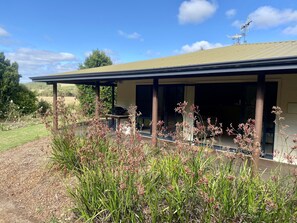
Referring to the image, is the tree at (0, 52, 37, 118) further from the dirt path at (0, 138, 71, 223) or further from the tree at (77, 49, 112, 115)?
the dirt path at (0, 138, 71, 223)

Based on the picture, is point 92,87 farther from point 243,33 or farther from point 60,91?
point 243,33

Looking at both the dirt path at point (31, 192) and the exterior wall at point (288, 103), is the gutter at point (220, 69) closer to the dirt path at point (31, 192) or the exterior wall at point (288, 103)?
the exterior wall at point (288, 103)

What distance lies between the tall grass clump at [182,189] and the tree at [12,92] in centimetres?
1521

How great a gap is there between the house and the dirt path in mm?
2869

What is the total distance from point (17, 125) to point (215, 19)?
23.1 meters

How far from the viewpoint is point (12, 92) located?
53.5 feet

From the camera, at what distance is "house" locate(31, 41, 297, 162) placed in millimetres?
4719

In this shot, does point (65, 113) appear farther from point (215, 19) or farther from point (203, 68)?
point (215, 19)

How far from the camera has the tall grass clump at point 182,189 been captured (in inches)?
101

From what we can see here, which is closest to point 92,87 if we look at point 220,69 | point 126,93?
point 126,93

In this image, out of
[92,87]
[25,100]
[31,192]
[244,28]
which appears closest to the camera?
[31,192]

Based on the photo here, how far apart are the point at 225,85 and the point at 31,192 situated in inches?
266

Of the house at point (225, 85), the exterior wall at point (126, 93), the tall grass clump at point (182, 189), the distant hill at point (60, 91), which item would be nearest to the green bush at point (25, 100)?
the distant hill at point (60, 91)

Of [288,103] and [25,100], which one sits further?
[25,100]
